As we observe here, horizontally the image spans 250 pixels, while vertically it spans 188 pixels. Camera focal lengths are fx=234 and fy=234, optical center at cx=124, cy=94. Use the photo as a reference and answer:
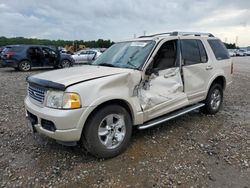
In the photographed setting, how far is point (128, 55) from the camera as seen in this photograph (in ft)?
14.0

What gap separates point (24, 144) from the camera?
13.3 feet

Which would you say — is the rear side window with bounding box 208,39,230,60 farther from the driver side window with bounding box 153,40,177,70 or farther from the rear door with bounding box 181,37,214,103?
the driver side window with bounding box 153,40,177,70

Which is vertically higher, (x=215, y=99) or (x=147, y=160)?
(x=215, y=99)

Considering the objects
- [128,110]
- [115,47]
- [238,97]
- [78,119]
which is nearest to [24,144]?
[78,119]

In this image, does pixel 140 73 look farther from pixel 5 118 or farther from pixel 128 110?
pixel 5 118

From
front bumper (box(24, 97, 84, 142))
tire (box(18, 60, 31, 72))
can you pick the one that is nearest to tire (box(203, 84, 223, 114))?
front bumper (box(24, 97, 84, 142))

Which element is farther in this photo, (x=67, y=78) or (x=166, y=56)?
(x=166, y=56)

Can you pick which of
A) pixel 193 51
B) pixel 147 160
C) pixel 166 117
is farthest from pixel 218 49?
pixel 147 160

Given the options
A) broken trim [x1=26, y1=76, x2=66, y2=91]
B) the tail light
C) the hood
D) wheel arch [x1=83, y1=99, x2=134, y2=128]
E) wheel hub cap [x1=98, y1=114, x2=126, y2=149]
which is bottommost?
wheel hub cap [x1=98, y1=114, x2=126, y2=149]

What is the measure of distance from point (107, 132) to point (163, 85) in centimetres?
135

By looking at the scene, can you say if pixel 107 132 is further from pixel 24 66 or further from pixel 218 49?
pixel 24 66

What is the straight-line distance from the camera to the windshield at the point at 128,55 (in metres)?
3.99

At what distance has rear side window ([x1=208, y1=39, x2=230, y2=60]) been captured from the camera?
5511 mm

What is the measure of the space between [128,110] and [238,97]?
5378 mm
